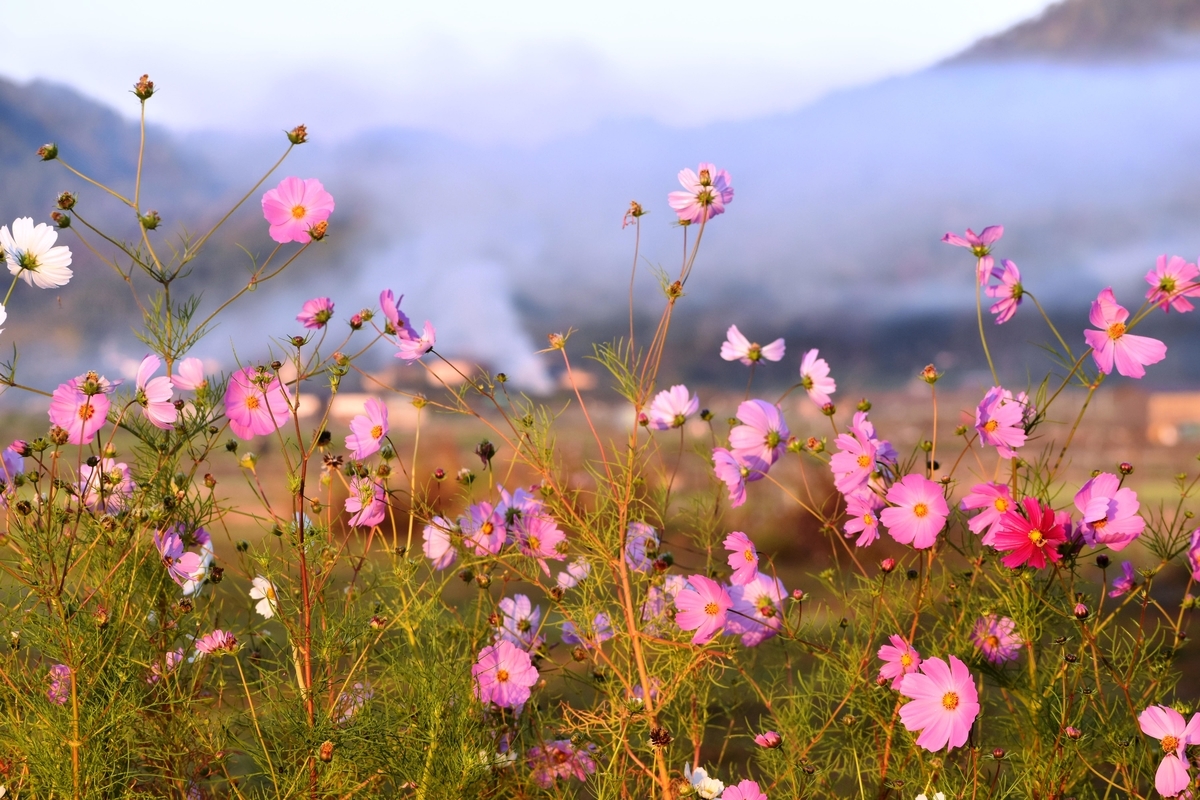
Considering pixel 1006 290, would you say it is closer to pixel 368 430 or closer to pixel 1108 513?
pixel 1108 513

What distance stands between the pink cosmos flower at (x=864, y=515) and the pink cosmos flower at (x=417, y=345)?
0.58 meters

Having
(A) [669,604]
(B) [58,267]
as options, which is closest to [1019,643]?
(A) [669,604]

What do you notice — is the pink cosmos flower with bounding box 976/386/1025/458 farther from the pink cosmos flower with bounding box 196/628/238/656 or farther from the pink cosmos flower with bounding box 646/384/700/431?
the pink cosmos flower with bounding box 196/628/238/656

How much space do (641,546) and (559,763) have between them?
323 mm

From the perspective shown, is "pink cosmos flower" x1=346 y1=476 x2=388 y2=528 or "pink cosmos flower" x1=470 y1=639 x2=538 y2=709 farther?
"pink cosmos flower" x1=470 y1=639 x2=538 y2=709

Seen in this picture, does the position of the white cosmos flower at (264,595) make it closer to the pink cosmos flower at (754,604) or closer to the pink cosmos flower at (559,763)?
the pink cosmos flower at (559,763)

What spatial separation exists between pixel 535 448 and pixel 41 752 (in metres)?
0.67

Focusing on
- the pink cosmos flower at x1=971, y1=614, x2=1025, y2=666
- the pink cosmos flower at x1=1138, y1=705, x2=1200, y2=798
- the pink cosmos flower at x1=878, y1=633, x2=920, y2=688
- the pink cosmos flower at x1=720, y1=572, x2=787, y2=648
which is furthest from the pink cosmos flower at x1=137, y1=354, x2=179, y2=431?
the pink cosmos flower at x1=1138, y1=705, x2=1200, y2=798

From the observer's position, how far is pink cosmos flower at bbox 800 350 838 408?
1435 millimetres

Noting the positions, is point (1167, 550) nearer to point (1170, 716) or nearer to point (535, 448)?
point (1170, 716)

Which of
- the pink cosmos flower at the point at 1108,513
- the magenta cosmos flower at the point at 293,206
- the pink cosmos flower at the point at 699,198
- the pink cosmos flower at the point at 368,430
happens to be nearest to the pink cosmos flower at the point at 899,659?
the pink cosmos flower at the point at 1108,513

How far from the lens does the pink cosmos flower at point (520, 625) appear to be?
154cm

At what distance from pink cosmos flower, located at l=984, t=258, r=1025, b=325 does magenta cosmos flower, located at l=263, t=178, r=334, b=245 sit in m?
0.89

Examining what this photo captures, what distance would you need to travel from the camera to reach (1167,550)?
1.49 m
